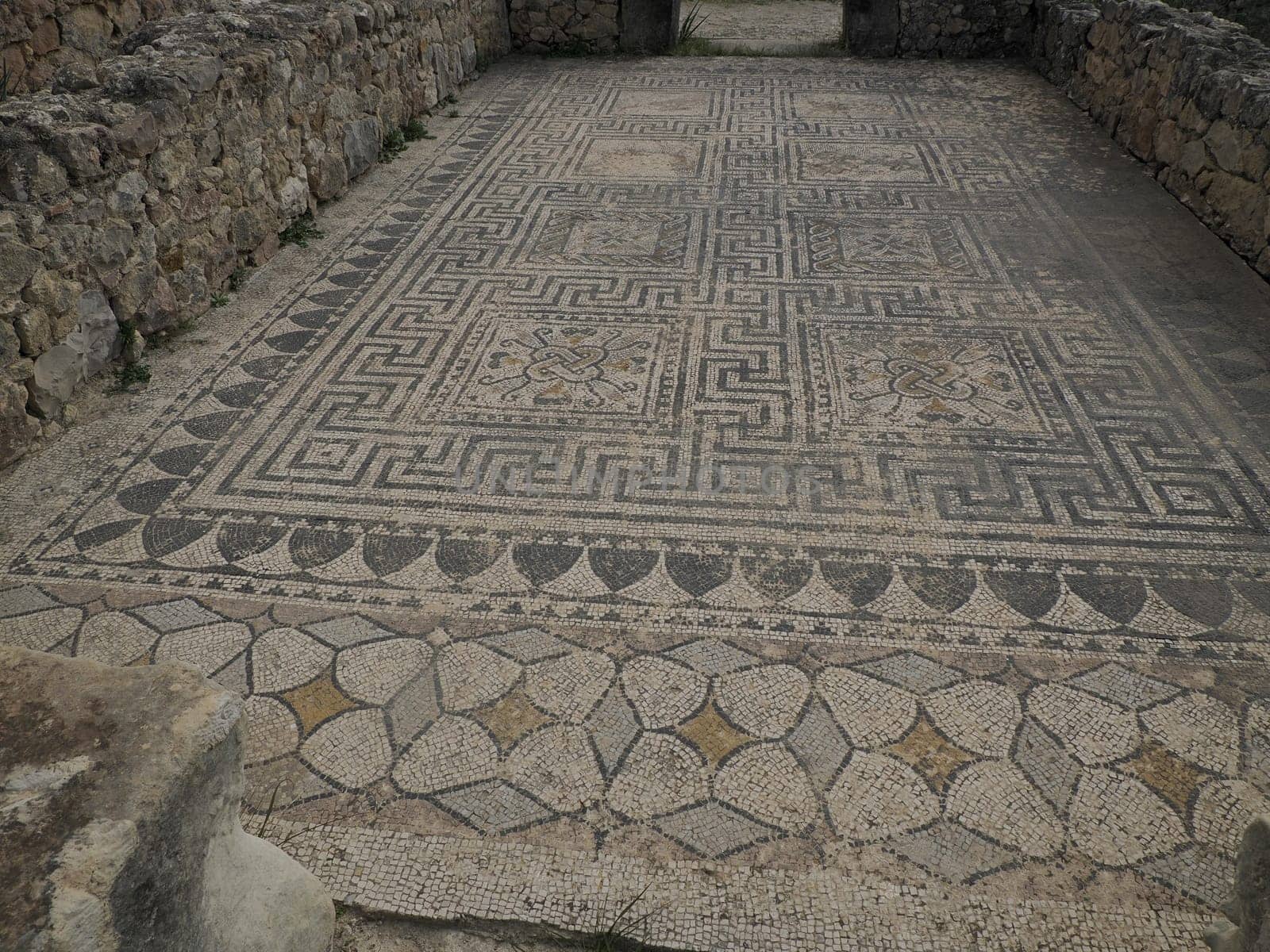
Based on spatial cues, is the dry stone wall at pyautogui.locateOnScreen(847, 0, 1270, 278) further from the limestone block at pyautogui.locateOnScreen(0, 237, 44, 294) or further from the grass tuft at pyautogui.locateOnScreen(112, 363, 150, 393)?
the limestone block at pyautogui.locateOnScreen(0, 237, 44, 294)

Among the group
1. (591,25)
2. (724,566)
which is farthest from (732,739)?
(591,25)

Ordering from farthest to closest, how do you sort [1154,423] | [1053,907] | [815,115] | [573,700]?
[815,115], [1154,423], [573,700], [1053,907]

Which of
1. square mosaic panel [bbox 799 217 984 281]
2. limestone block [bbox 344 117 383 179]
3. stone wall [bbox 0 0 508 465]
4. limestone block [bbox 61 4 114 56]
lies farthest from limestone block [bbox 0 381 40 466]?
square mosaic panel [bbox 799 217 984 281]

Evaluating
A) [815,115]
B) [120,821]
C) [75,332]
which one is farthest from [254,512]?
[815,115]

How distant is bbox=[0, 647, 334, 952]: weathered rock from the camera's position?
809 millimetres

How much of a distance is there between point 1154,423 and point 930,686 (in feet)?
3.93

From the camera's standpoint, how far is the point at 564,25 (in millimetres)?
6254

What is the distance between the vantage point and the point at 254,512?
2.09 meters

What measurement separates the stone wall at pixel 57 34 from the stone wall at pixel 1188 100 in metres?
3.87

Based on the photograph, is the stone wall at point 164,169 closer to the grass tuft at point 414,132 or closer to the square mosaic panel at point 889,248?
the grass tuft at point 414,132

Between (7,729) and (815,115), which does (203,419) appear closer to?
(7,729)

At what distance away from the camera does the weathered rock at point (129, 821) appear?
2.65 feet

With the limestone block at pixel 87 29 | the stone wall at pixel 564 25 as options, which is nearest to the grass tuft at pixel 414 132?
the limestone block at pixel 87 29

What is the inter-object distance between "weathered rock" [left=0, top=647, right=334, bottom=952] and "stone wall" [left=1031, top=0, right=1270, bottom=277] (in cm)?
342
